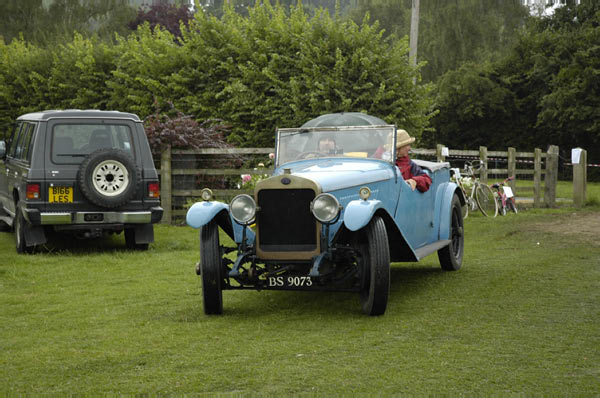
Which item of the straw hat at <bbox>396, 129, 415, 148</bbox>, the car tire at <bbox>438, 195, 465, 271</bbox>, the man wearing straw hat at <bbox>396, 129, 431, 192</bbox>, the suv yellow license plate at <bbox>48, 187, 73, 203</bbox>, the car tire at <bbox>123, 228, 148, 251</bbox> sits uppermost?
the straw hat at <bbox>396, 129, 415, 148</bbox>

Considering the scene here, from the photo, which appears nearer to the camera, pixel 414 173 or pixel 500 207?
pixel 414 173

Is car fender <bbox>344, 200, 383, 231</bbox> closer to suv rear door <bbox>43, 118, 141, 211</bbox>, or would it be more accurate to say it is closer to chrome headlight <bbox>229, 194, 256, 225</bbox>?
chrome headlight <bbox>229, 194, 256, 225</bbox>

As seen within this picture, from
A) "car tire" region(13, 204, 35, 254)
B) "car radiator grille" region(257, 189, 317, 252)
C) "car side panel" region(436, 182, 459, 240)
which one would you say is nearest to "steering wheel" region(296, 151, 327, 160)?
"car radiator grille" region(257, 189, 317, 252)

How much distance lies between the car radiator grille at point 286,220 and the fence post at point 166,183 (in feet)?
27.8

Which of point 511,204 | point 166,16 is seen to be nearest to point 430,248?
point 511,204

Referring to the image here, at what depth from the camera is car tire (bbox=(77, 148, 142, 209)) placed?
11094 millimetres

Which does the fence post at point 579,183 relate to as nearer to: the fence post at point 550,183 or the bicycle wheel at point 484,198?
the fence post at point 550,183

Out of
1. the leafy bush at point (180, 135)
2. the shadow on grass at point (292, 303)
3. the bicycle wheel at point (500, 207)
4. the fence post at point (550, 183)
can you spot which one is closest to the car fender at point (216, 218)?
the shadow on grass at point (292, 303)

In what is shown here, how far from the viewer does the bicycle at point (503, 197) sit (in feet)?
59.6

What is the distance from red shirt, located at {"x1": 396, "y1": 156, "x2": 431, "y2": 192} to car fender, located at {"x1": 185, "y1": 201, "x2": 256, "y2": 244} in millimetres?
2254

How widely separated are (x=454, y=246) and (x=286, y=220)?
150 inches

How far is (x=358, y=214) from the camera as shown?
7051mm

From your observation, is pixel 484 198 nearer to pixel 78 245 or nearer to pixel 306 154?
pixel 78 245

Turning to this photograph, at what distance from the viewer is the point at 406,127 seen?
Answer: 1848 centimetres
